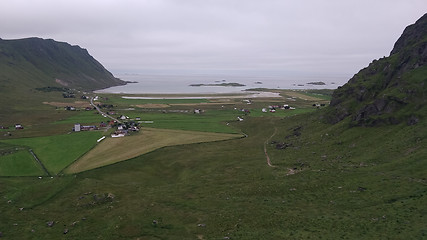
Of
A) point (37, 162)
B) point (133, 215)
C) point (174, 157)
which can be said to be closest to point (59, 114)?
point (37, 162)

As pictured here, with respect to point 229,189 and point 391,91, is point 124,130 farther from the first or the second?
point 391,91

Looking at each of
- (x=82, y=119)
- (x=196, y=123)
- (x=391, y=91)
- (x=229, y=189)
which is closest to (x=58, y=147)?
(x=82, y=119)

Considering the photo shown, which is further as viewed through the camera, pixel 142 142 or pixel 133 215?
pixel 142 142

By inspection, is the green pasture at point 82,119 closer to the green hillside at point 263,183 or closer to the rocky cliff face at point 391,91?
the green hillside at point 263,183

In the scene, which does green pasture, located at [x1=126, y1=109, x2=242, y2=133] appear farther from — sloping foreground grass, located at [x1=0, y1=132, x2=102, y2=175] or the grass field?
sloping foreground grass, located at [x1=0, y1=132, x2=102, y2=175]

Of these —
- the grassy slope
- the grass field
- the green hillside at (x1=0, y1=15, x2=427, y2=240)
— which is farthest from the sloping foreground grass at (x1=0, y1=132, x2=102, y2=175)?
the grassy slope

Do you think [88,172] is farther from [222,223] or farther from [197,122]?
[197,122]

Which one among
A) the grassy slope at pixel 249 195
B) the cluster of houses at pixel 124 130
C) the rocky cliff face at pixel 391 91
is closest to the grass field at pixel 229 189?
the grassy slope at pixel 249 195
